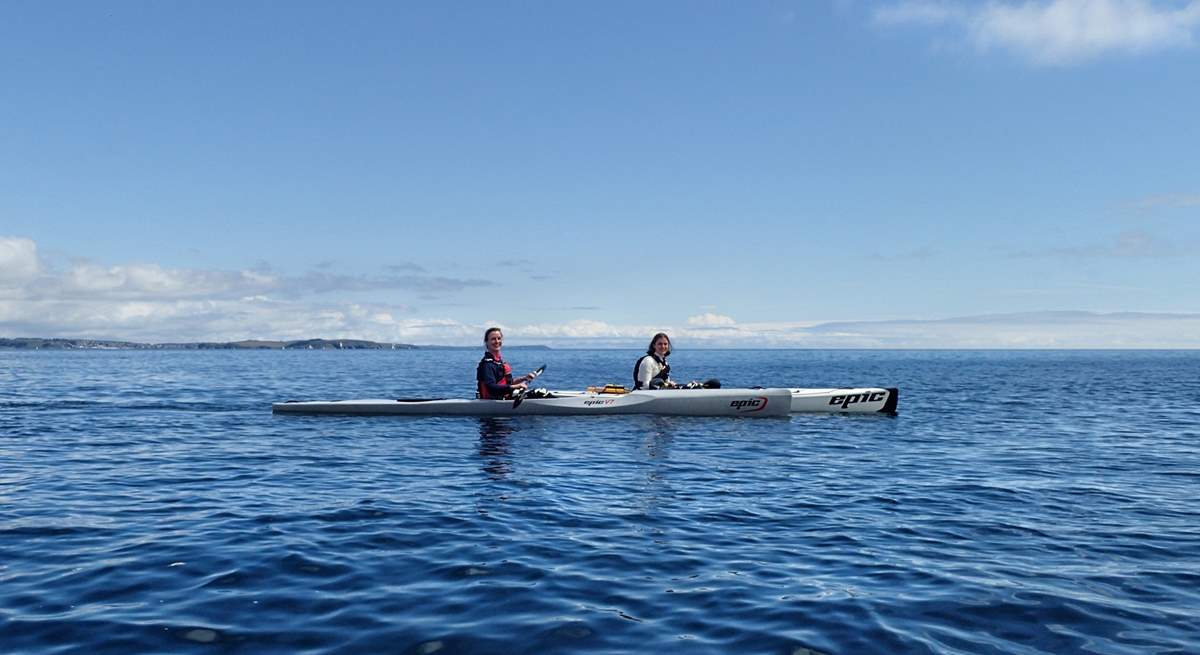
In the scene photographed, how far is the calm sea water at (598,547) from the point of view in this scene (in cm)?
554

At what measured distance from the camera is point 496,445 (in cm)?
1581

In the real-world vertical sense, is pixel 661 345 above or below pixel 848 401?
above

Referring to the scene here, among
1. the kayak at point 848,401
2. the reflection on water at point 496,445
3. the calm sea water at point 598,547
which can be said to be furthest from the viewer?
the kayak at point 848,401

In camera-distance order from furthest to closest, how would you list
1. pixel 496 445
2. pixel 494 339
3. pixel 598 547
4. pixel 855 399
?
pixel 855 399, pixel 494 339, pixel 496 445, pixel 598 547

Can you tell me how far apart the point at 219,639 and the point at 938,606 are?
207 inches

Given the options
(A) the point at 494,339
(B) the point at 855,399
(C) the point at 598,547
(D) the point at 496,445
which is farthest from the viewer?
(B) the point at 855,399

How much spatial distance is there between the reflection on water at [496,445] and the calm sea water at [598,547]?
0.42ft

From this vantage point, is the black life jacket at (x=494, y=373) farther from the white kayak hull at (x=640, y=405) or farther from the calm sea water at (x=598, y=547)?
the calm sea water at (x=598, y=547)

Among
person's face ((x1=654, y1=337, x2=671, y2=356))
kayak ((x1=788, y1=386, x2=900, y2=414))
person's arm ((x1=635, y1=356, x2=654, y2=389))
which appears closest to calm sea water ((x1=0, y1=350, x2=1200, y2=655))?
person's face ((x1=654, y1=337, x2=671, y2=356))

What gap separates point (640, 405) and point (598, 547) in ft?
44.9

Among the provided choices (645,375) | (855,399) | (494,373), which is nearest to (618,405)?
(645,375)

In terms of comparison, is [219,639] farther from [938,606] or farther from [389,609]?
[938,606]

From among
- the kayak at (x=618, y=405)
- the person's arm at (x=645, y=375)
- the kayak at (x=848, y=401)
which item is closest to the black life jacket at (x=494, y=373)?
the kayak at (x=618, y=405)

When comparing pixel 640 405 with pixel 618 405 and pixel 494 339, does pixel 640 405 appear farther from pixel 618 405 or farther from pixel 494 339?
pixel 494 339
